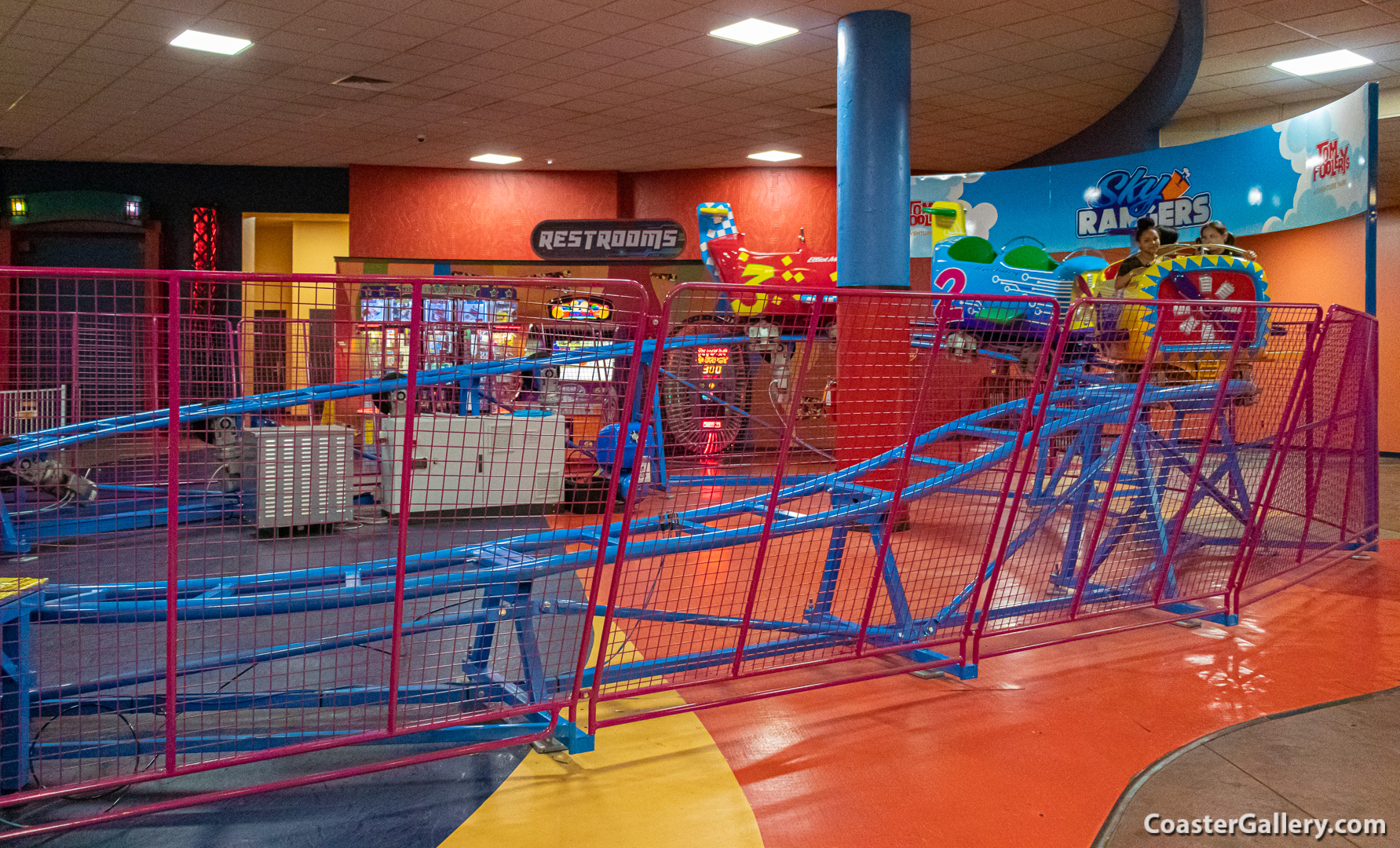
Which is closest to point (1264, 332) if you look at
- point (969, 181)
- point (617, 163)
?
point (969, 181)

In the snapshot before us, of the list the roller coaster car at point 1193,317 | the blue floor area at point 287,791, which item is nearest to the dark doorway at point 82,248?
the blue floor area at point 287,791

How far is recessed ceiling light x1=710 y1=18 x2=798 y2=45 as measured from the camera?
6797mm

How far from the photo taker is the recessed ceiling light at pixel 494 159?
11.1 meters

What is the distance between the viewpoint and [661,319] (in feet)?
7.84

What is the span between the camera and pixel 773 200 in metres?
11.7

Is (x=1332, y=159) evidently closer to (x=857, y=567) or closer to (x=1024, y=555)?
(x=1024, y=555)

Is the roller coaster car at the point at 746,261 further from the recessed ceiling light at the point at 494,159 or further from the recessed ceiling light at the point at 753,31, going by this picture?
the recessed ceiling light at the point at 494,159

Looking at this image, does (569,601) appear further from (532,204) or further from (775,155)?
(532,204)

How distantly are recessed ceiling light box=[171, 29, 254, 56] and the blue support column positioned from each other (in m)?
4.70

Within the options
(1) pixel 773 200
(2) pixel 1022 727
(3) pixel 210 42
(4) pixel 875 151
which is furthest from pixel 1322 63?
(3) pixel 210 42

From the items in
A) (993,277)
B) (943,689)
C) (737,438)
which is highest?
(993,277)

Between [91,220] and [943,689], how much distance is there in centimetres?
1298
